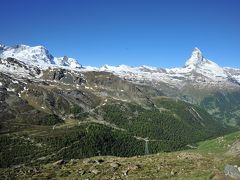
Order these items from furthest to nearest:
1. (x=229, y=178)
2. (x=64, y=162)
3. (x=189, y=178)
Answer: (x=64, y=162), (x=189, y=178), (x=229, y=178)

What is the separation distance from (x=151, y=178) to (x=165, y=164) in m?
12.6

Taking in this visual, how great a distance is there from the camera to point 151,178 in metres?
56.8

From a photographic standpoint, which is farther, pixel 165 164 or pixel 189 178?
pixel 165 164

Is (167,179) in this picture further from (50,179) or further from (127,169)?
(50,179)

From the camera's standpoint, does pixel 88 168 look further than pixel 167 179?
Yes

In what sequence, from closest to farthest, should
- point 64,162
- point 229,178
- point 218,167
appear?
point 229,178 → point 218,167 → point 64,162

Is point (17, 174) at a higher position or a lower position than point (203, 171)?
lower

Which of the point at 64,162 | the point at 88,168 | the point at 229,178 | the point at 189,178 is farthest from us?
the point at 64,162

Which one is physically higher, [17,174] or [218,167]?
[218,167]

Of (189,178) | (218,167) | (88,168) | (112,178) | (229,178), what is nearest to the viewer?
(229,178)

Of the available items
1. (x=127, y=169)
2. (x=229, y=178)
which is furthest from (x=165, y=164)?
(x=229, y=178)

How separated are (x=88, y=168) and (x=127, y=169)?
27.1 feet

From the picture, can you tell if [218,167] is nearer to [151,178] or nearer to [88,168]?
[151,178]

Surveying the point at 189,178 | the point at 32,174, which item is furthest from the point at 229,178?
the point at 32,174
